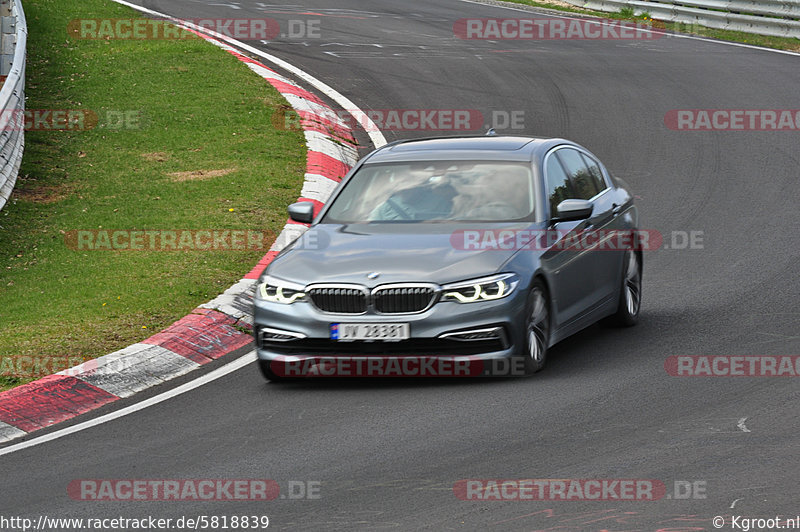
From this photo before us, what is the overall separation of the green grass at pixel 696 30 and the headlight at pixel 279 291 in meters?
19.6

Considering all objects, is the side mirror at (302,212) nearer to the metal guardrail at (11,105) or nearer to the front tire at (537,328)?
the front tire at (537,328)

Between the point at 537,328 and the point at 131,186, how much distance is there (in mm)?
8094

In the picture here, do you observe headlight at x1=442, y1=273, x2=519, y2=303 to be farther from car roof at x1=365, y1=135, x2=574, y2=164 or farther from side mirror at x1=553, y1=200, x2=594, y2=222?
car roof at x1=365, y1=135, x2=574, y2=164

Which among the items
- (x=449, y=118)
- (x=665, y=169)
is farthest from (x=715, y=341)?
(x=449, y=118)

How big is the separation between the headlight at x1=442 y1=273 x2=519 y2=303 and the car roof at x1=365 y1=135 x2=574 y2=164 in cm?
159

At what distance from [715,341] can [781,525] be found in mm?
4113

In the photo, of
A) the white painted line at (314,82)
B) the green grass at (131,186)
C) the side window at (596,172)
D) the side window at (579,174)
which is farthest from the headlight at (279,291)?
the white painted line at (314,82)

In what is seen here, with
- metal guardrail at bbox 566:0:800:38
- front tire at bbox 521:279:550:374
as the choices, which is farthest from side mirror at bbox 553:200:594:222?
metal guardrail at bbox 566:0:800:38

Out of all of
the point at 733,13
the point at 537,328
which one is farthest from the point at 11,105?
the point at 733,13

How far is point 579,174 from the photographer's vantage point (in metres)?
10.8

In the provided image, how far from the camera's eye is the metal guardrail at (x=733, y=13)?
1078 inches

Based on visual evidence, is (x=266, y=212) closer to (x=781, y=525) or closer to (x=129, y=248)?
(x=129, y=248)

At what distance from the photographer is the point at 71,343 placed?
34.3ft

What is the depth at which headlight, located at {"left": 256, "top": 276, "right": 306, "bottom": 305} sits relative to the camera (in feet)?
29.6
